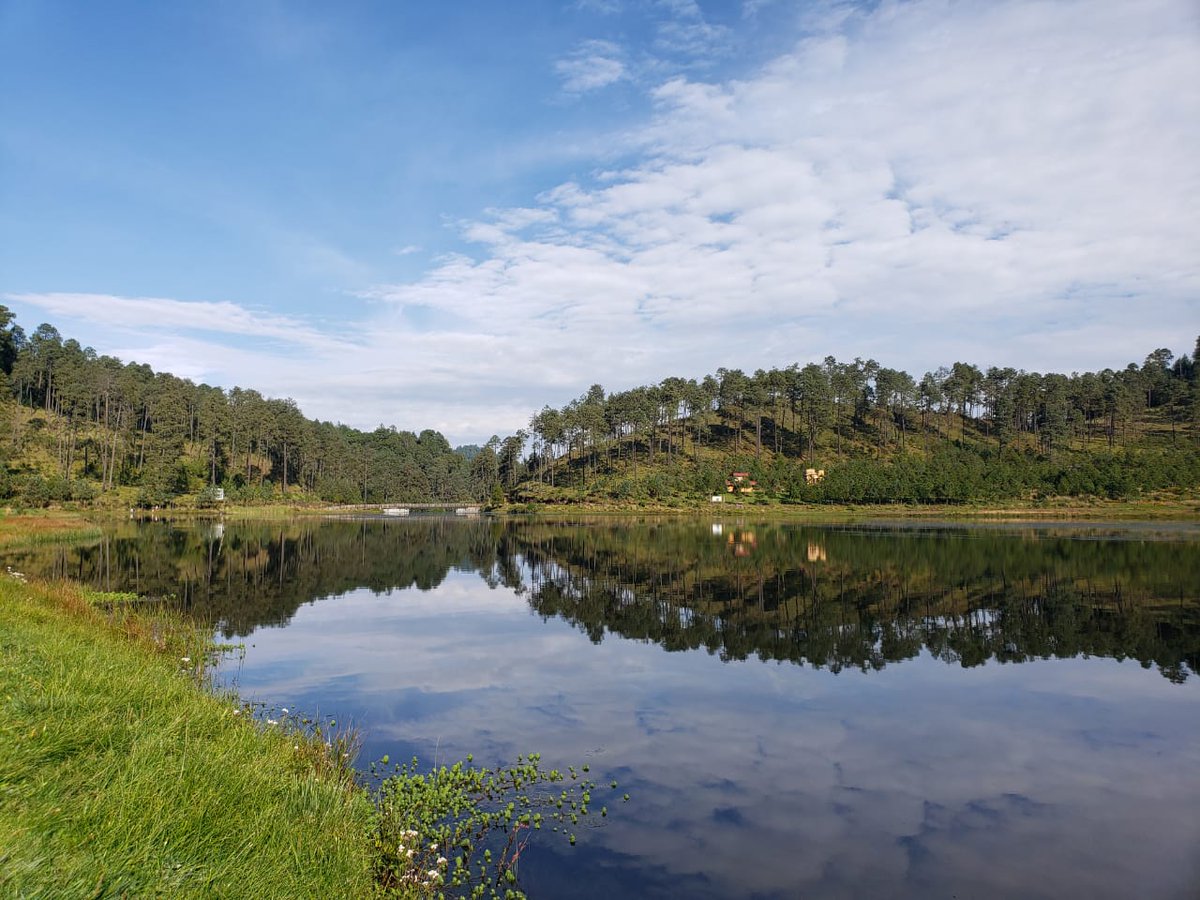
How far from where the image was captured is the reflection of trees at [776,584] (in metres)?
28.2

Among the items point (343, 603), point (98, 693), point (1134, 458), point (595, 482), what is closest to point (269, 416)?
point (595, 482)

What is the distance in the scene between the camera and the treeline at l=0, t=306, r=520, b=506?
130125mm

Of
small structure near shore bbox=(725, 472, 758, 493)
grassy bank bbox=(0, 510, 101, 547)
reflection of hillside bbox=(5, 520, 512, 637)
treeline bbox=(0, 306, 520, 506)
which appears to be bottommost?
reflection of hillside bbox=(5, 520, 512, 637)

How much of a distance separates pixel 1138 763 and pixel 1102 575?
34873 millimetres

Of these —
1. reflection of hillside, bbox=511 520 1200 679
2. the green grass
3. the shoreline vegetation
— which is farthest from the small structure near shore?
the green grass

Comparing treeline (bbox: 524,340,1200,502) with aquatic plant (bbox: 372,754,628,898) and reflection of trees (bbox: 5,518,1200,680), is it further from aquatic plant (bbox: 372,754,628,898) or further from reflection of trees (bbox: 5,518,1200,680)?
aquatic plant (bbox: 372,754,628,898)

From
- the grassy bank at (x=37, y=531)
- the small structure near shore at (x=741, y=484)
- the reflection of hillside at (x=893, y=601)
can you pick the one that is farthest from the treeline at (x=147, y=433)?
the reflection of hillside at (x=893, y=601)

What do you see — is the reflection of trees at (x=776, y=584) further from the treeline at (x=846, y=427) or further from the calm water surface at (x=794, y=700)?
the treeline at (x=846, y=427)

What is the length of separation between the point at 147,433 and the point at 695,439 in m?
126

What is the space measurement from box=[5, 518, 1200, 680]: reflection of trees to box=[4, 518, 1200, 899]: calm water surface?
0.92ft

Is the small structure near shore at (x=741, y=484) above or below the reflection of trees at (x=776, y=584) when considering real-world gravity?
above

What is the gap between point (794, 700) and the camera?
67.1 ft

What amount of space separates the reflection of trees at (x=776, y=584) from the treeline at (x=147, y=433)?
6679 centimetres

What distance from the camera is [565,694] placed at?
21.2 meters
